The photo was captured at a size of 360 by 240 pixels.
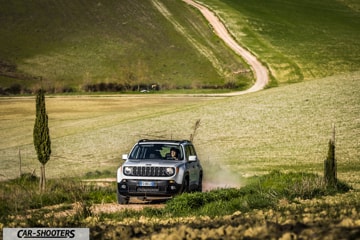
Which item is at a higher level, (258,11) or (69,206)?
(258,11)

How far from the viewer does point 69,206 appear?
22.1m

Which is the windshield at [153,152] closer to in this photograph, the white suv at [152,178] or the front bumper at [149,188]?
the white suv at [152,178]

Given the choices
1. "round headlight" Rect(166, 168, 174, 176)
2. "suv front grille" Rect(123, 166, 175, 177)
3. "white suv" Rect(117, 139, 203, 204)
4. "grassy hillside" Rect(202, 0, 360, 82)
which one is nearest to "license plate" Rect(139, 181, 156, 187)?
"white suv" Rect(117, 139, 203, 204)

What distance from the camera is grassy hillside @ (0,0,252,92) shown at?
107 meters

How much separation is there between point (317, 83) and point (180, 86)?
126 feet

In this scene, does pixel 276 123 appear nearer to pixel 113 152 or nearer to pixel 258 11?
pixel 113 152

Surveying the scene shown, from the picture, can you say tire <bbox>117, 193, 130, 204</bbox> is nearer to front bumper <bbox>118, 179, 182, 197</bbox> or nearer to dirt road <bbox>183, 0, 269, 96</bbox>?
front bumper <bbox>118, 179, 182, 197</bbox>

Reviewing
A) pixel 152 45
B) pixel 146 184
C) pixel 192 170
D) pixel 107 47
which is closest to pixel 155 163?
pixel 146 184

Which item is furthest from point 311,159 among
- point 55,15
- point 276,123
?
point 55,15

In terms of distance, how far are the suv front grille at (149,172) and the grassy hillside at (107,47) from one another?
7483 cm

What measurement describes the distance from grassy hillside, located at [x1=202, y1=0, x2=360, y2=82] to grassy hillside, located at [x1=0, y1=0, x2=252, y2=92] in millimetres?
5401

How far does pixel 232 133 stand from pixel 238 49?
243 ft

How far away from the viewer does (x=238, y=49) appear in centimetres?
12431

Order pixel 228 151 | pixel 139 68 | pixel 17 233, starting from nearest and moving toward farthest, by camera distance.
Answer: pixel 17 233 → pixel 228 151 → pixel 139 68
